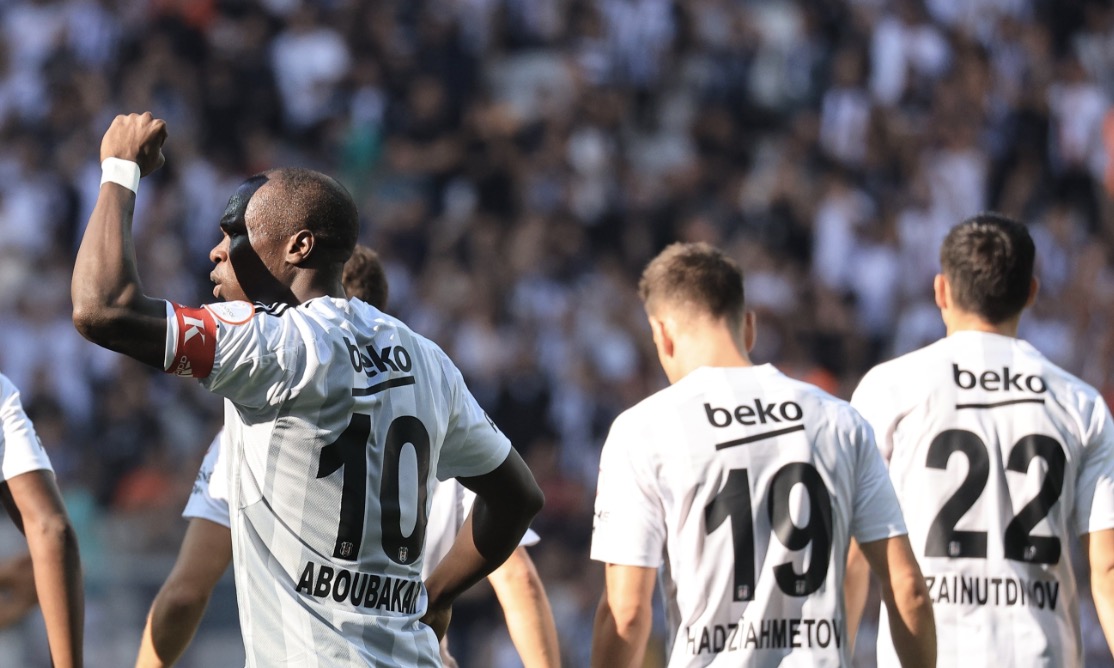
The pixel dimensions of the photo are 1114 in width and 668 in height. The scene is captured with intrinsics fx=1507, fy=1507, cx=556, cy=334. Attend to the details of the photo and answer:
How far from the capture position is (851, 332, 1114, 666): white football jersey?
5.03 m

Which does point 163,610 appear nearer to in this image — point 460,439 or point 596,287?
point 460,439

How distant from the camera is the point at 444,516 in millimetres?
5281

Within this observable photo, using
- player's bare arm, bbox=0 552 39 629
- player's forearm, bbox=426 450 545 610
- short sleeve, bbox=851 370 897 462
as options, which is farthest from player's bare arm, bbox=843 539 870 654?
player's bare arm, bbox=0 552 39 629

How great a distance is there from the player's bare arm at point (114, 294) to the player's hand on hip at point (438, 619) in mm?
1265

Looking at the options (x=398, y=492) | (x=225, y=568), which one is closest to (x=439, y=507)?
(x=225, y=568)

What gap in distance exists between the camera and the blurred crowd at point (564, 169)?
12.8 metres

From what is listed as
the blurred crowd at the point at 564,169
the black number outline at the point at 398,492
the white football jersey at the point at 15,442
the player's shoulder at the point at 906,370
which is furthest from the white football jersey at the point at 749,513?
the blurred crowd at the point at 564,169

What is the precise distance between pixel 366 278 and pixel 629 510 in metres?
1.34

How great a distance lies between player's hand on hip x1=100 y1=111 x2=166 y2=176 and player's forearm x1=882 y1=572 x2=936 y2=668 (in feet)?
8.08

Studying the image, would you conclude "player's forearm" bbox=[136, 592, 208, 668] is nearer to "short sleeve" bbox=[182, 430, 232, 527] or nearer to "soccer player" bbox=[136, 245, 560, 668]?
"soccer player" bbox=[136, 245, 560, 668]

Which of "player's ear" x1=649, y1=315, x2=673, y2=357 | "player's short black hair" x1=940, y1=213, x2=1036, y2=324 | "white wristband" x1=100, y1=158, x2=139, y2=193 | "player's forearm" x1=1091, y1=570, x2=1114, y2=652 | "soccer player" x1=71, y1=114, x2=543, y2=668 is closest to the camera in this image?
"soccer player" x1=71, y1=114, x2=543, y2=668

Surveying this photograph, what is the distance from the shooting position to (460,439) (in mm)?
4078

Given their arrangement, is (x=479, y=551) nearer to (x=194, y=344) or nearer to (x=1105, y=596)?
(x=194, y=344)

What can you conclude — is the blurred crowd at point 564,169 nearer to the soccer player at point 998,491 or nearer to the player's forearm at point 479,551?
the soccer player at point 998,491
